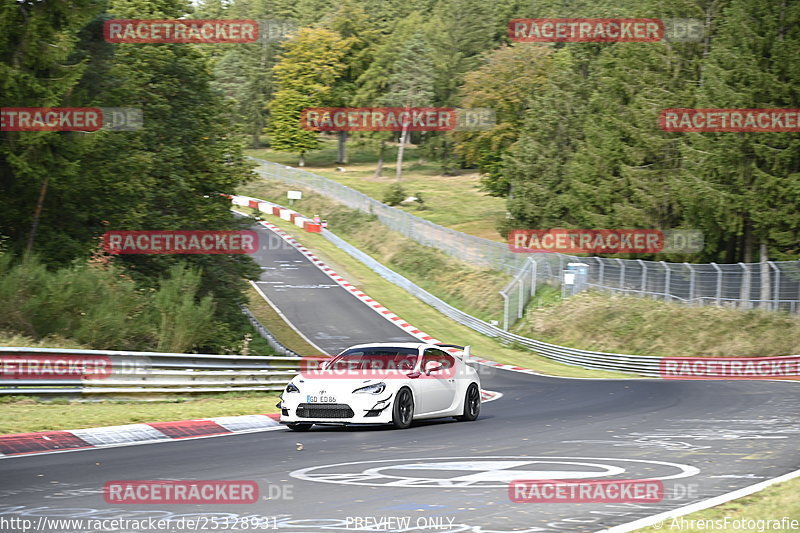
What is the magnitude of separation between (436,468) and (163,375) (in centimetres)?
957

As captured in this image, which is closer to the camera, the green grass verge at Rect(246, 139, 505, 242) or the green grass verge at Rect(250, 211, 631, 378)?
the green grass verge at Rect(250, 211, 631, 378)

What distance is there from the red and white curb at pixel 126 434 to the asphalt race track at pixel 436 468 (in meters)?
0.47

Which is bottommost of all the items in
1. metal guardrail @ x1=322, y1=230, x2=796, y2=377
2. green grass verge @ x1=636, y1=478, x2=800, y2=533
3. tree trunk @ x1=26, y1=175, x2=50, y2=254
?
metal guardrail @ x1=322, y1=230, x2=796, y2=377

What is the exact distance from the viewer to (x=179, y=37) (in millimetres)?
33094

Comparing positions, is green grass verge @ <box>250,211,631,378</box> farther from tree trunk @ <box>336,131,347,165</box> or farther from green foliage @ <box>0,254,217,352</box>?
tree trunk @ <box>336,131,347,165</box>

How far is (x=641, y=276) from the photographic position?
131 ft

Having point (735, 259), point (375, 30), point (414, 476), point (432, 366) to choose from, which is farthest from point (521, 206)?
point (375, 30)

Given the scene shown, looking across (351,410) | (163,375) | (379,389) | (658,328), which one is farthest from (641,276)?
(351,410)

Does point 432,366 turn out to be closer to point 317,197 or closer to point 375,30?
point 317,197

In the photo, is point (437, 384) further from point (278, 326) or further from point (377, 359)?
point (278, 326)

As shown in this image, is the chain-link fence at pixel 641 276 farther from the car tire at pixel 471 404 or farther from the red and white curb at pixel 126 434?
the red and white curb at pixel 126 434

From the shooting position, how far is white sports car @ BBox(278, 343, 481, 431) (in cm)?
1405

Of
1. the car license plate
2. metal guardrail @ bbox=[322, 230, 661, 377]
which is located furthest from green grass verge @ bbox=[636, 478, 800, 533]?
metal guardrail @ bbox=[322, 230, 661, 377]

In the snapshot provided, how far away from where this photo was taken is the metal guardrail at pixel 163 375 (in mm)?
15711
